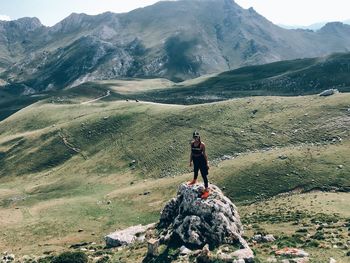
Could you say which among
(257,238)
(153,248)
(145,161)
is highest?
(153,248)

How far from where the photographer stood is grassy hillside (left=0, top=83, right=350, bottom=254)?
72750 millimetres

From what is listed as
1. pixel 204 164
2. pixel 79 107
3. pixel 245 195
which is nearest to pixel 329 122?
pixel 245 195

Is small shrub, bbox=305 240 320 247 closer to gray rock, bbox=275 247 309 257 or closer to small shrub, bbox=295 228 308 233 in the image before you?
gray rock, bbox=275 247 309 257

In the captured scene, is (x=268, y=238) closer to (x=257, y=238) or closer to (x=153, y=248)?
(x=257, y=238)

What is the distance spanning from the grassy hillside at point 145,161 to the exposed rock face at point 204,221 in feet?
74.3

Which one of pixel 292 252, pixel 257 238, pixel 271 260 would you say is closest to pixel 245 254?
pixel 271 260

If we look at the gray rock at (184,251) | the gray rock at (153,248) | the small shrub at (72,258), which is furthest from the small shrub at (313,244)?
the small shrub at (72,258)

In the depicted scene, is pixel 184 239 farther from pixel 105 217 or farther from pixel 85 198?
pixel 85 198

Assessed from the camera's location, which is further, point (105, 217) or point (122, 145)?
point (122, 145)

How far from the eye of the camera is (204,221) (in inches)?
1756

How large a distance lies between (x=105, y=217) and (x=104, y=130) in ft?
203

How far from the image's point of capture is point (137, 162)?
107 meters

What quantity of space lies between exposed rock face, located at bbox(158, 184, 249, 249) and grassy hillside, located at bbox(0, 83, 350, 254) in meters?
22.7

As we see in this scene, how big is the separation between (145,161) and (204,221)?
62058 millimetres
